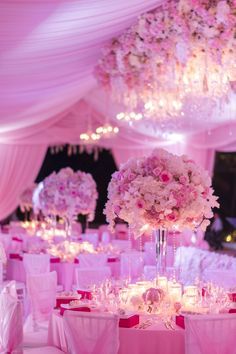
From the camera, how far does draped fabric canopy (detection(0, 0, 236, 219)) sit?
15.8 feet

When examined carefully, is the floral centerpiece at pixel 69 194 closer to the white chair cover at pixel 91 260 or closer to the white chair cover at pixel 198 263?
the white chair cover at pixel 91 260

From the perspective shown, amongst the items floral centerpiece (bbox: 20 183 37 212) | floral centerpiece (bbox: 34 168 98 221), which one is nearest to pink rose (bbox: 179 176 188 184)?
floral centerpiece (bbox: 34 168 98 221)

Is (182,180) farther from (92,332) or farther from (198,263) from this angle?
(198,263)

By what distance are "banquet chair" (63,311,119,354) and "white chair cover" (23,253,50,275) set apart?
11.9ft

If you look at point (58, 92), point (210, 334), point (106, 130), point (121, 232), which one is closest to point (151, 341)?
point (210, 334)

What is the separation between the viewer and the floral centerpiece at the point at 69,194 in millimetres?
8656

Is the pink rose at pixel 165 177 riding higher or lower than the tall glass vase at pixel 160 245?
higher

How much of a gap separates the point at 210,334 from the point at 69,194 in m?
4.81

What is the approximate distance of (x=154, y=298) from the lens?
463 centimetres

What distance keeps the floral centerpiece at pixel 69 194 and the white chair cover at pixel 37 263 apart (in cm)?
77

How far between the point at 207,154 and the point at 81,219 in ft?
18.8

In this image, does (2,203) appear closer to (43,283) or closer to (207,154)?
(207,154)

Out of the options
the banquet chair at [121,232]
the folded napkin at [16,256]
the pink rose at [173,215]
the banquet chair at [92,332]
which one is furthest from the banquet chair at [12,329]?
the banquet chair at [121,232]

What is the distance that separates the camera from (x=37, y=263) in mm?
8023
